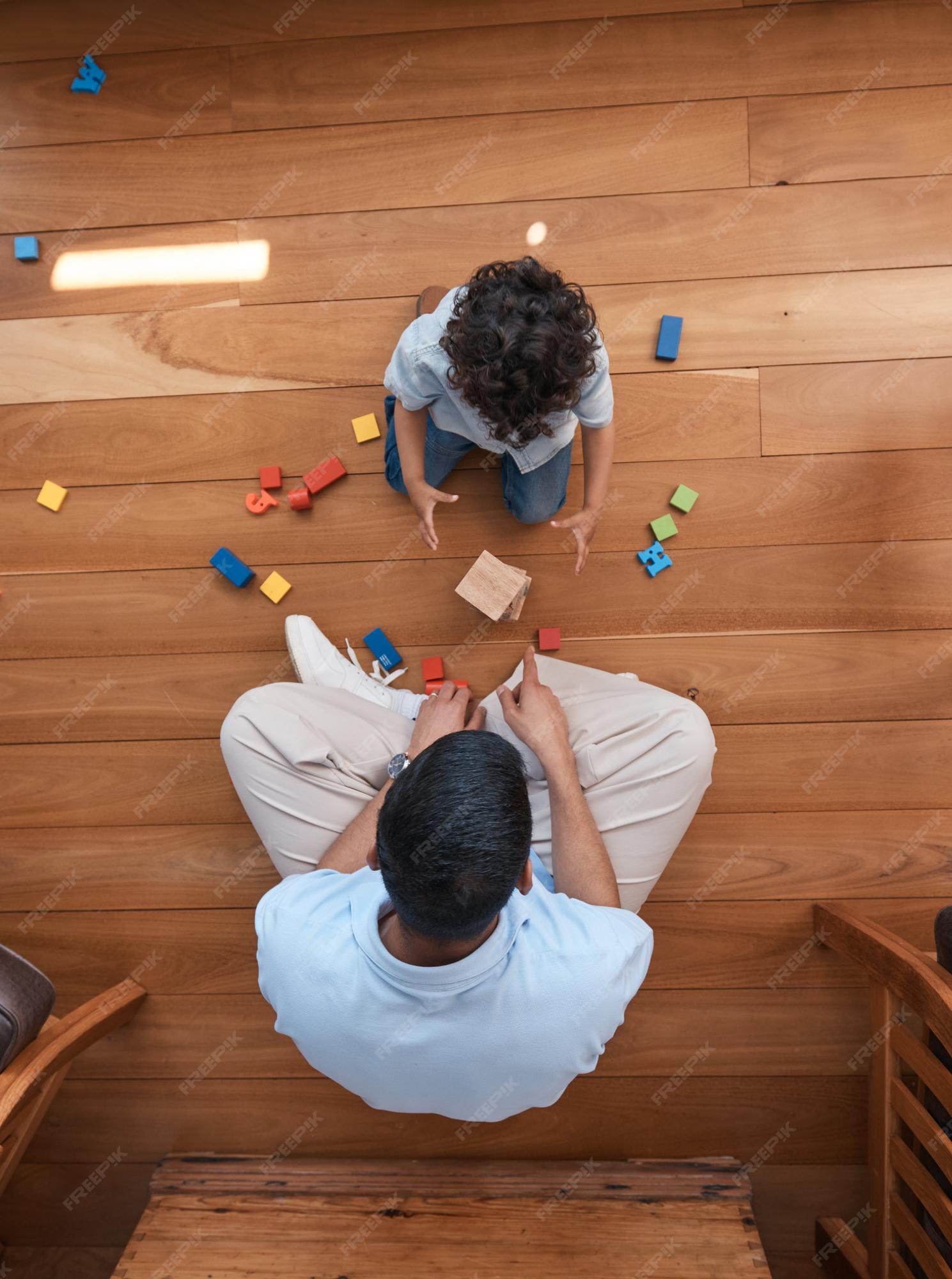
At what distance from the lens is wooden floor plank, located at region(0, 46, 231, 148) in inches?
72.7

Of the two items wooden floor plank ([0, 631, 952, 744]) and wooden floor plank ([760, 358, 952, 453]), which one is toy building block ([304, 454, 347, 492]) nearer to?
wooden floor plank ([0, 631, 952, 744])

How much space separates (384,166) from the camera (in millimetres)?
1825

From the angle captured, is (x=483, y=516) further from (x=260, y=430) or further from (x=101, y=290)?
(x=101, y=290)

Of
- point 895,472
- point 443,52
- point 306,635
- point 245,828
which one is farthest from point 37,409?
point 895,472

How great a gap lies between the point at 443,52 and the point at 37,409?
1180mm

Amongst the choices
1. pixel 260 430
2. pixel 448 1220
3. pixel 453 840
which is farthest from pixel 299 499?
pixel 448 1220

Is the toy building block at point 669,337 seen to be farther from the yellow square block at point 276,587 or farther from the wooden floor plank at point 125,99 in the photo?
the wooden floor plank at point 125,99

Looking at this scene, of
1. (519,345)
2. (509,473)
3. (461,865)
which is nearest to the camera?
(461,865)

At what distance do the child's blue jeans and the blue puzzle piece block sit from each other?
0.85m

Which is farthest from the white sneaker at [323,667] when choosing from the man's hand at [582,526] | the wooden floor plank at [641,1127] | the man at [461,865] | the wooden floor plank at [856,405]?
the wooden floor plank at [856,405]

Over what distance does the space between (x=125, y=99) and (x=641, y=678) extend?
5.57ft

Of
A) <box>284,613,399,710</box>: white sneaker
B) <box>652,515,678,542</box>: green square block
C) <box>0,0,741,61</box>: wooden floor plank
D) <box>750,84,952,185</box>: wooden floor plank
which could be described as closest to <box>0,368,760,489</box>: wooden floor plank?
<box>652,515,678,542</box>: green square block

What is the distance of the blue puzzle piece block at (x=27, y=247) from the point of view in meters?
1.86

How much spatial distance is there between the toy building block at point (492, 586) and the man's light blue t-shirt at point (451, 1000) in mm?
717
